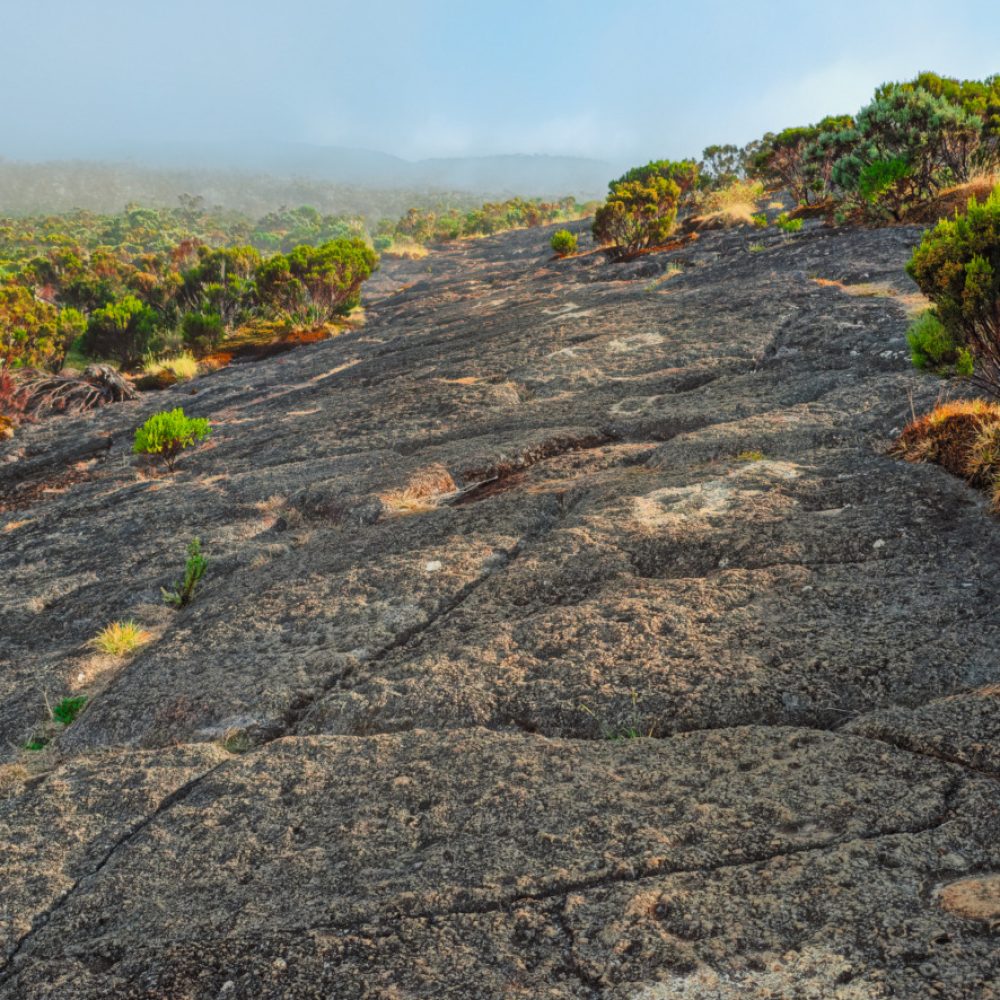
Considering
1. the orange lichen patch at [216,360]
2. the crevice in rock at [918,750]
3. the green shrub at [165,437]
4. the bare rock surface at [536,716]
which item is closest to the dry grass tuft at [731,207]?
the bare rock surface at [536,716]

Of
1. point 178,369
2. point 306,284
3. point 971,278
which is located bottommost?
point 178,369

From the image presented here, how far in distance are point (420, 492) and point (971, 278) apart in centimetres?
491

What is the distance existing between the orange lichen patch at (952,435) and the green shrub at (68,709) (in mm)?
6185

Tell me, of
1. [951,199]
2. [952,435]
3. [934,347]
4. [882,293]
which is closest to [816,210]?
[951,199]

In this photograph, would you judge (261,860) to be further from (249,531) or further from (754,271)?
(754,271)

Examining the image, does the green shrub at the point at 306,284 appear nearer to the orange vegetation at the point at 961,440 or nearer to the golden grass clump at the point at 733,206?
the golden grass clump at the point at 733,206

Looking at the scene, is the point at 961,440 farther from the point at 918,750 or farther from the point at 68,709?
the point at 68,709

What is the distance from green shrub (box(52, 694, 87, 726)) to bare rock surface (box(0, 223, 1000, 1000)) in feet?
0.43

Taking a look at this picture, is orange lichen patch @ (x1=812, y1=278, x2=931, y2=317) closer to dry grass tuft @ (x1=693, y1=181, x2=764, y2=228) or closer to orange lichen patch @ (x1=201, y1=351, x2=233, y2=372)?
dry grass tuft @ (x1=693, y1=181, x2=764, y2=228)

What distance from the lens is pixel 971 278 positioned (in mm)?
5336

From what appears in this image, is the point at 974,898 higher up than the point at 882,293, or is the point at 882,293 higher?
the point at 882,293

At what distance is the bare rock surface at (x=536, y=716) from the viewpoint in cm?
220

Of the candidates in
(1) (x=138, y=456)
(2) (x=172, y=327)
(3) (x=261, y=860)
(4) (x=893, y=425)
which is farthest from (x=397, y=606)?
(2) (x=172, y=327)

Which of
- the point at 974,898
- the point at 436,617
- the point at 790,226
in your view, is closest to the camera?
the point at 974,898
